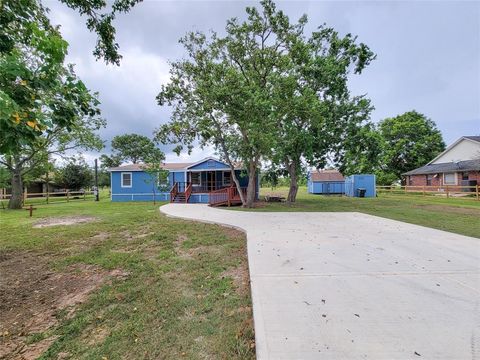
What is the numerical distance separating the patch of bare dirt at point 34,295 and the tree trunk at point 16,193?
47.1 ft

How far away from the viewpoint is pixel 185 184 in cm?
2008

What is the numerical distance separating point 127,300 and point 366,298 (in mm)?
3024

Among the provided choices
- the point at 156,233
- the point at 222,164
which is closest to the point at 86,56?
the point at 156,233

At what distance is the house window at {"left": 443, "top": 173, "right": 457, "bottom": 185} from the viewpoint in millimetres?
23486

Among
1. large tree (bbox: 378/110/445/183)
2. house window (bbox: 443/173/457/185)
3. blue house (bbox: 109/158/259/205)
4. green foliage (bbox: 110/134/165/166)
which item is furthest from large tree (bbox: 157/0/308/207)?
green foliage (bbox: 110/134/165/166)

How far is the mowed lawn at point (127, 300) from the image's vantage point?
97.0 inches

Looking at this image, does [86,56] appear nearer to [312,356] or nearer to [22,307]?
[22,307]

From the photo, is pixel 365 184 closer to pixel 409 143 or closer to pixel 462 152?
pixel 462 152

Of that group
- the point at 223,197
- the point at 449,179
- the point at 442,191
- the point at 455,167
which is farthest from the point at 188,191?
the point at 449,179

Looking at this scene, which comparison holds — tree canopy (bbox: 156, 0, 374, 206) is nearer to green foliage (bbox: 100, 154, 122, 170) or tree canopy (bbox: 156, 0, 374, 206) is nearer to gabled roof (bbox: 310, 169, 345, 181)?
Result: gabled roof (bbox: 310, 169, 345, 181)

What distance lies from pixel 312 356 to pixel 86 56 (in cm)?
658

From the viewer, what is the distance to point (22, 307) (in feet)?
11.2

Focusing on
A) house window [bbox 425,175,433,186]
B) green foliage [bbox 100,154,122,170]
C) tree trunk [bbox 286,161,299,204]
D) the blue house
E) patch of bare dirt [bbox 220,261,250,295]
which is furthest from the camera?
green foliage [bbox 100,154,122,170]

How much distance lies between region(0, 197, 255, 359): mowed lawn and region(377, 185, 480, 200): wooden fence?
20.3 m
